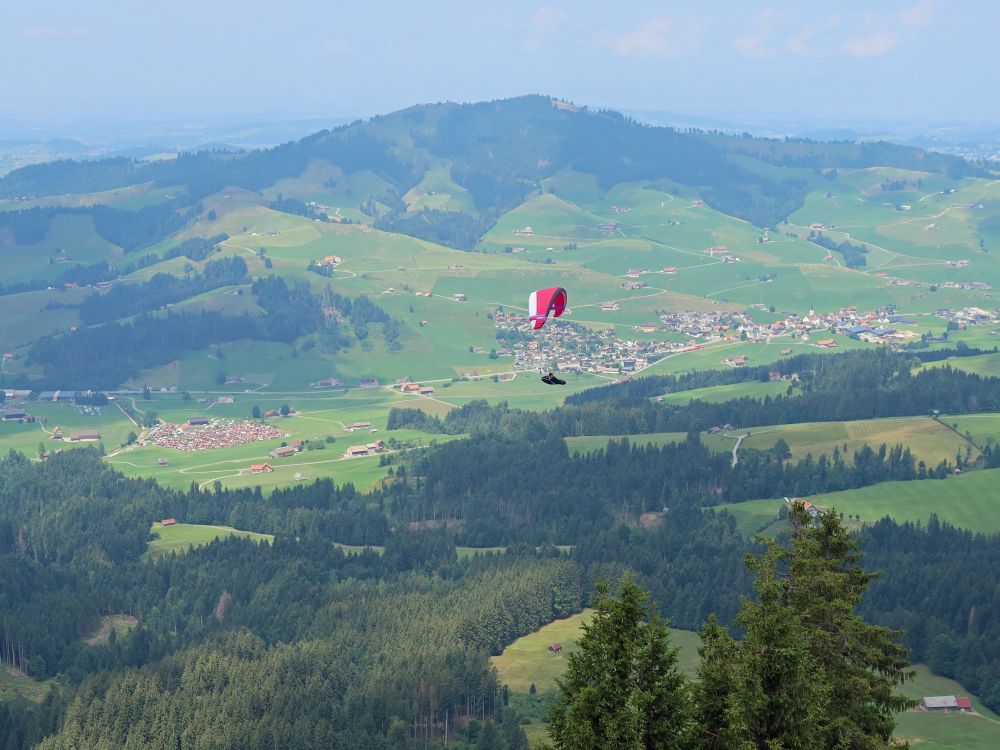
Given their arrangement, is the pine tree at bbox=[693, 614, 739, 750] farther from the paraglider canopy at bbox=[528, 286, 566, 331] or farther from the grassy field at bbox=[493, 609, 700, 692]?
the grassy field at bbox=[493, 609, 700, 692]

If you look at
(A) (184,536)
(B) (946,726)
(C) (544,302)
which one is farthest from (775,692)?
(A) (184,536)

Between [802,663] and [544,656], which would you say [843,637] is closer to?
[802,663]

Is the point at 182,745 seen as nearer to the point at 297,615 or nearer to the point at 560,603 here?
the point at 297,615

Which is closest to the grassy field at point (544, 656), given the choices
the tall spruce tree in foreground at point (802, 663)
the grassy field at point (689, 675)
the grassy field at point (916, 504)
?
the grassy field at point (689, 675)

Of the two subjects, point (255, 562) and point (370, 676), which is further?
point (255, 562)

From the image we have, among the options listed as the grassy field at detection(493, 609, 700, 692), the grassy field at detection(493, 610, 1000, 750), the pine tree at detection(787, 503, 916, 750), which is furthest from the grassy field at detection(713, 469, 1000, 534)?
the pine tree at detection(787, 503, 916, 750)

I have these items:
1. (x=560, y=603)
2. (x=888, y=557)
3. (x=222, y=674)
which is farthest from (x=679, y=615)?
(x=222, y=674)
